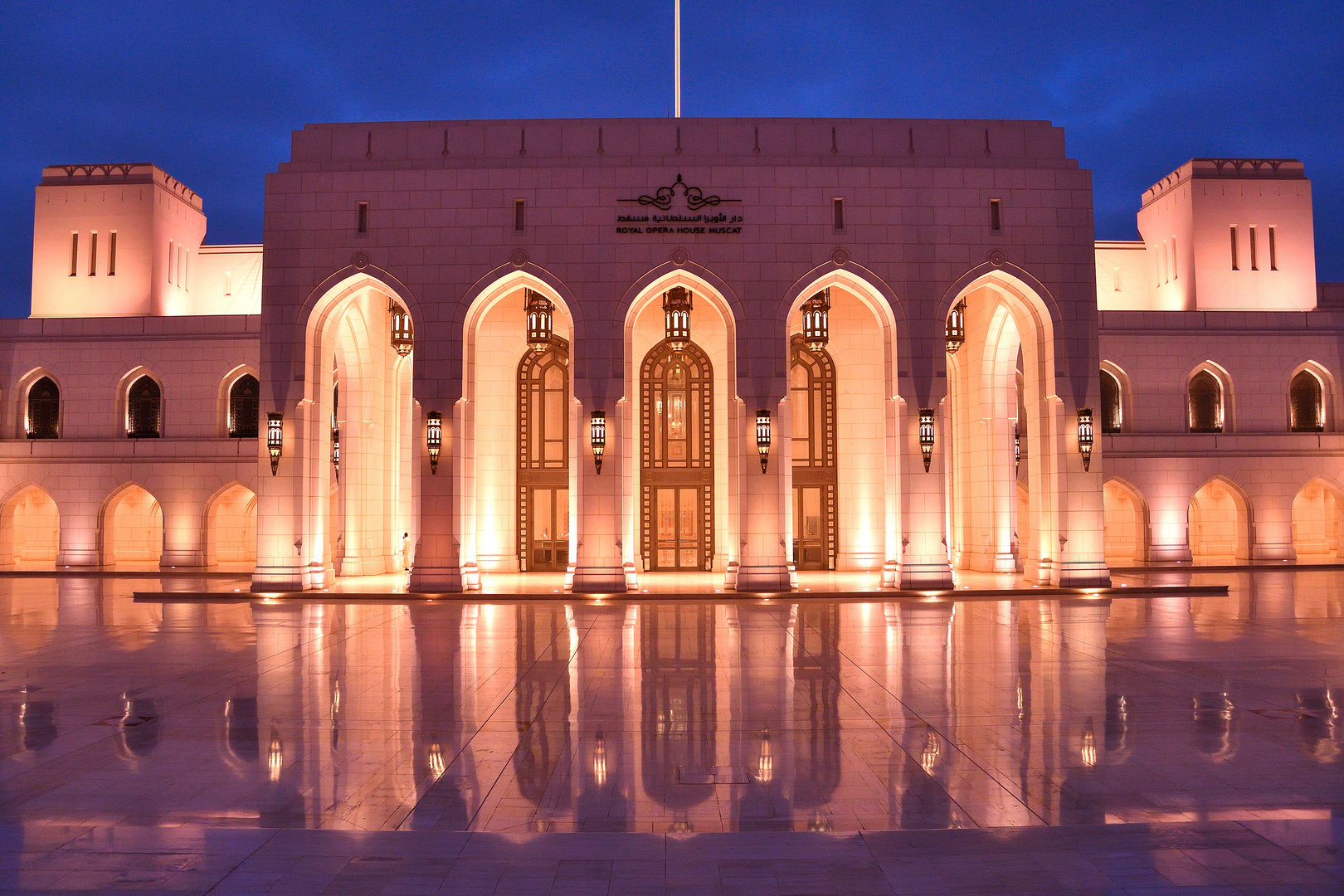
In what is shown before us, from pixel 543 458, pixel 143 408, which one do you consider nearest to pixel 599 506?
pixel 543 458

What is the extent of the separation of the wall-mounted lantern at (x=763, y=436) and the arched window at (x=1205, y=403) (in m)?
16.6

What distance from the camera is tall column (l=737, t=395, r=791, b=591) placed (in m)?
22.3

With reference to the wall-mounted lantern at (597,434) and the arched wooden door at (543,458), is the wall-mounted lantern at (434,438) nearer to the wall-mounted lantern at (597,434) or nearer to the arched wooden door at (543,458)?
the wall-mounted lantern at (597,434)

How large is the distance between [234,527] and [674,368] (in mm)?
15154

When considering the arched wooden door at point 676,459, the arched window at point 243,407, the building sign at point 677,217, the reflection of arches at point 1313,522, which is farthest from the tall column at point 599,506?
the reflection of arches at point 1313,522

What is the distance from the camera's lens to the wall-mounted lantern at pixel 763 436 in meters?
22.2

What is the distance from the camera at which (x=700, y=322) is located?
2766cm

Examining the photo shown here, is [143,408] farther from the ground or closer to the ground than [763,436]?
farther from the ground

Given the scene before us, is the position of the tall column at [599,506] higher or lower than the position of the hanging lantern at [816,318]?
lower

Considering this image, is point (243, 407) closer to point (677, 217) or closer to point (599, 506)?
point (599, 506)

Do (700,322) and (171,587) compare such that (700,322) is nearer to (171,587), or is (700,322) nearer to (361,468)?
(361,468)

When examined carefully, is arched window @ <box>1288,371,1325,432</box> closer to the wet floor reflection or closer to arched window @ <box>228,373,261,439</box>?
the wet floor reflection

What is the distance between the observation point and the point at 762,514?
881 inches

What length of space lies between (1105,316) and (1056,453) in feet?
33.3
